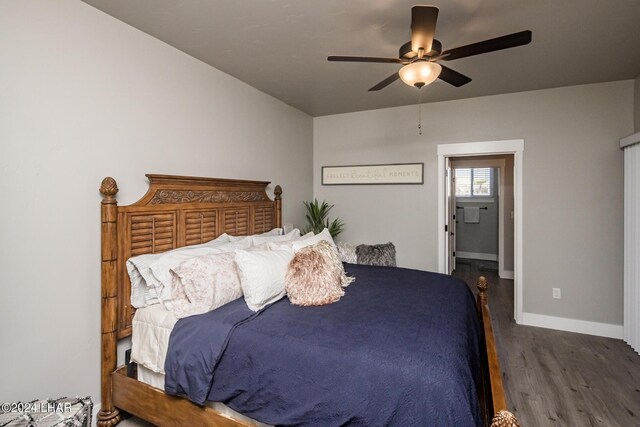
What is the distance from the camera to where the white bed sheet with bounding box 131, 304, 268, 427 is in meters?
1.89

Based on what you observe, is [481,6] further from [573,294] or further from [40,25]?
[573,294]

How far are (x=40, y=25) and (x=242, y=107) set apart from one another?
1706 mm

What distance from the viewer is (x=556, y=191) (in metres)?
3.55

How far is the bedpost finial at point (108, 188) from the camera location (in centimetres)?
197

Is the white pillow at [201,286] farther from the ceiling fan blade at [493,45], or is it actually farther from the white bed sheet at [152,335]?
the ceiling fan blade at [493,45]

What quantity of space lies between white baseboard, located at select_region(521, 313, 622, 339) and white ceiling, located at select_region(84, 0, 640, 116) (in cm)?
262

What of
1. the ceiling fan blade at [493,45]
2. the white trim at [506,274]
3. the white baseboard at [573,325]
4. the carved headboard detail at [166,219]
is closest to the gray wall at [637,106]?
the white baseboard at [573,325]

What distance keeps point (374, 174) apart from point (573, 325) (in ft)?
9.48

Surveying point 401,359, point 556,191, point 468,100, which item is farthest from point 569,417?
point 468,100

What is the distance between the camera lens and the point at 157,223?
2.32m

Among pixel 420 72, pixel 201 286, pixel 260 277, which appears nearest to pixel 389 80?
pixel 420 72

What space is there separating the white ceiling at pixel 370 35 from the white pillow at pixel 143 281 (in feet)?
5.38

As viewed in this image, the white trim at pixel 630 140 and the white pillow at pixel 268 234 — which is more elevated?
the white trim at pixel 630 140

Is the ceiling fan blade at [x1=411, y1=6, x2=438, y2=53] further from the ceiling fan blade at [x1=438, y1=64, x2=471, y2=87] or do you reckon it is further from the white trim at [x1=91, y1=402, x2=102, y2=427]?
the white trim at [x1=91, y1=402, x2=102, y2=427]
